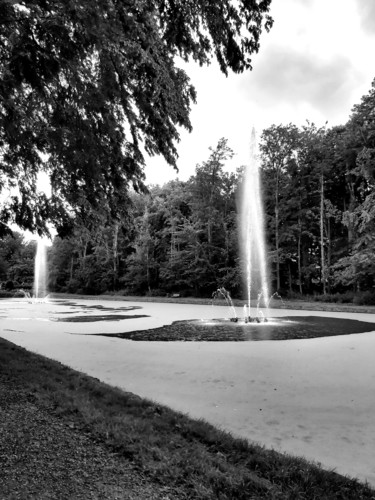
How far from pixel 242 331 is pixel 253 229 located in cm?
1630

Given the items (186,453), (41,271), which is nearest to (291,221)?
(186,453)

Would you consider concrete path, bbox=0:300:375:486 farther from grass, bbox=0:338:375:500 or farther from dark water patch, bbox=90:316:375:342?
dark water patch, bbox=90:316:375:342

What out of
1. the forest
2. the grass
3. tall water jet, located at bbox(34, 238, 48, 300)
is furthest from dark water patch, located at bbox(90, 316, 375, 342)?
tall water jet, located at bbox(34, 238, 48, 300)

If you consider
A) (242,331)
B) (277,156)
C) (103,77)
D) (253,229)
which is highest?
(277,156)

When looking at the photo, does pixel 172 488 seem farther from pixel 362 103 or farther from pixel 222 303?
pixel 362 103

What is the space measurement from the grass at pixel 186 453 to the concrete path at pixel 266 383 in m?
A: 0.31

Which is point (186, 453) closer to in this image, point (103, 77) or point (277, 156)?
point (103, 77)

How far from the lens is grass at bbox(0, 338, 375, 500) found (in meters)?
1.83

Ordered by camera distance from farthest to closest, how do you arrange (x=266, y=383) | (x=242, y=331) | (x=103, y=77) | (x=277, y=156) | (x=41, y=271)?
1. (x=41, y=271)
2. (x=277, y=156)
3. (x=242, y=331)
4. (x=266, y=383)
5. (x=103, y=77)

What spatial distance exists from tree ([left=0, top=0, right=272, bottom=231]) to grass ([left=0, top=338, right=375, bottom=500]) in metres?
2.39

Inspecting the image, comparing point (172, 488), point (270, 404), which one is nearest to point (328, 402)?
point (270, 404)

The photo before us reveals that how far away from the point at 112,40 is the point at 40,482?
289 cm

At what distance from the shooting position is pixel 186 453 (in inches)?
85.9

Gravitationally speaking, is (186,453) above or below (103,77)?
below
